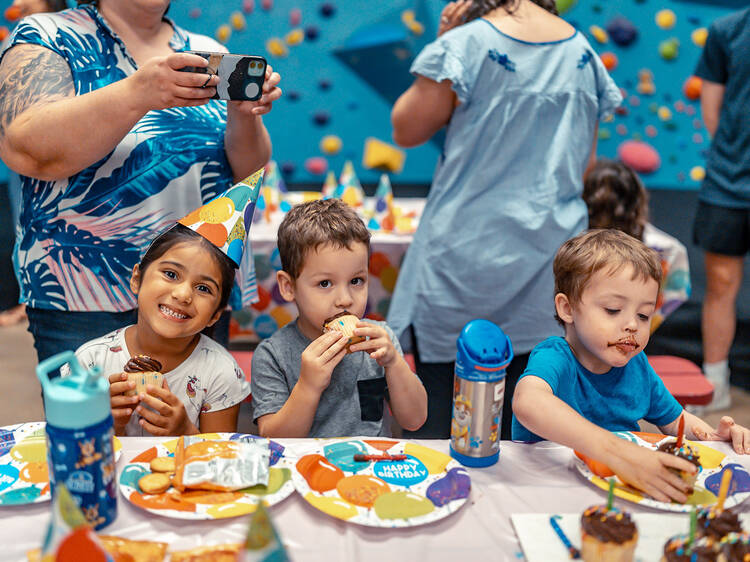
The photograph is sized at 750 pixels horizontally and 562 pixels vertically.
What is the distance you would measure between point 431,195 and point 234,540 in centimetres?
134

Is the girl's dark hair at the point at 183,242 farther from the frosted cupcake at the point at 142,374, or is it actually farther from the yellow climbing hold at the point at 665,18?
the yellow climbing hold at the point at 665,18

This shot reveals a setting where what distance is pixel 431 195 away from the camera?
6.93 ft

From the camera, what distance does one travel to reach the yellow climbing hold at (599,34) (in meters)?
6.63

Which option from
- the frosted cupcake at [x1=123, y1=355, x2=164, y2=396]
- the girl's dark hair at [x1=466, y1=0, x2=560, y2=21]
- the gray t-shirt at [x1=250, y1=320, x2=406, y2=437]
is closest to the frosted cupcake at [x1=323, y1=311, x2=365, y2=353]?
the gray t-shirt at [x1=250, y1=320, x2=406, y2=437]

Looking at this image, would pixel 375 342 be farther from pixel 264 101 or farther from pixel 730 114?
pixel 730 114

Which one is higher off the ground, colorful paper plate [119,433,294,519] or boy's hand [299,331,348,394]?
boy's hand [299,331,348,394]

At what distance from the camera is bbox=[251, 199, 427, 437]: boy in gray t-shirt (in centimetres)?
143

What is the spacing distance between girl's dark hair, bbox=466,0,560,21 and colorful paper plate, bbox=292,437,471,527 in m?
1.28

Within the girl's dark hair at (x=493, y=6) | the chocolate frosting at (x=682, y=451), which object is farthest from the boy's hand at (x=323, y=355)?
the girl's dark hair at (x=493, y=6)

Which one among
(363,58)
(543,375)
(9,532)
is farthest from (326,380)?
(363,58)

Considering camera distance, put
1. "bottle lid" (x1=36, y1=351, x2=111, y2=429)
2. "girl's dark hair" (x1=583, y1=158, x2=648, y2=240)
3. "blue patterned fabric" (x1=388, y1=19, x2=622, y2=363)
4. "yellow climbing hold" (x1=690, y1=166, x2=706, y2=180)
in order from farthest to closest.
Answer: "yellow climbing hold" (x1=690, y1=166, x2=706, y2=180) → "girl's dark hair" (x1=583, y1=158, x2=648, y2=240) → "blue patterned fabric" (x1=388, y1=19, x2=622, y2=363) → "bottle lid" (x1=36, y1=351, x2=111, y2=429)

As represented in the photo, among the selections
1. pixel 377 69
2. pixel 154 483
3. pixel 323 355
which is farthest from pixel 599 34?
pixel 154 483

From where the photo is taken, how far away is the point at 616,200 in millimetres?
2895

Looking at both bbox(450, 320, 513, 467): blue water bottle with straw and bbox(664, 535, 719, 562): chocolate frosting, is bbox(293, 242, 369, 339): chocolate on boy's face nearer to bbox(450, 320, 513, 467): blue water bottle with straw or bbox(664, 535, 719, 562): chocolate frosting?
bbox(450, 320, 513, 467): blue water bottle with straw
